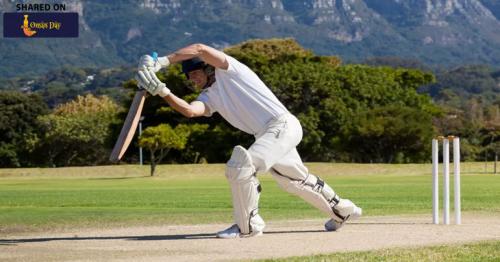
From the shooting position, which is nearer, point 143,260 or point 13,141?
point 143,260

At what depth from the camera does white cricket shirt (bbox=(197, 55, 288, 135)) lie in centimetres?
1350

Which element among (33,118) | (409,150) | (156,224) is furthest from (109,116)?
(156,224)

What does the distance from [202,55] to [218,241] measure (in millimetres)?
2260

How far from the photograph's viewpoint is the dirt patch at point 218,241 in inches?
450

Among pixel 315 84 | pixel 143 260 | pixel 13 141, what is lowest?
pixel 13 141

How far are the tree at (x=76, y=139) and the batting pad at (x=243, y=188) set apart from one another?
85602mm

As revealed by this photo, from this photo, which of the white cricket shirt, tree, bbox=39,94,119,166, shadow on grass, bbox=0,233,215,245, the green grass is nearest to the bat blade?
the white cricket shirt

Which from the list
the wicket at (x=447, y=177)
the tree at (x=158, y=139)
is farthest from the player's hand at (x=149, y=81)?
the tree at (x=158, y=139)

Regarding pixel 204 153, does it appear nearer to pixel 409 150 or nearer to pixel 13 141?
pixel 409 150

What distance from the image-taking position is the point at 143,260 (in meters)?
10.9

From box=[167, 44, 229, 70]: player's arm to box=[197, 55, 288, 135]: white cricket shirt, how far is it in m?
0.11

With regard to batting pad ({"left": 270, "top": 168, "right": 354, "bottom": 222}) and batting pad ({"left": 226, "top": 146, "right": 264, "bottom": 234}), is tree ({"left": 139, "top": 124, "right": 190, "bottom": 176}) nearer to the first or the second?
batting pad ({"left": 270, "top": 168, "right": 354, "bottom": 222})

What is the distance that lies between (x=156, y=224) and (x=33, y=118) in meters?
92.0

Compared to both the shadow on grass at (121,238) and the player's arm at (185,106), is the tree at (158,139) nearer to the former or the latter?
the shadow on grass at (121,238)
